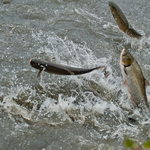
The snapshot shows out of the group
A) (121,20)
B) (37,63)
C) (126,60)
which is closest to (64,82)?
(37,63)

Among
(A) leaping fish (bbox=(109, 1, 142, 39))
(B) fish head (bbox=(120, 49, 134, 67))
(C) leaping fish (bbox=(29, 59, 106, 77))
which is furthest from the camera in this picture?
(A) leaping fish (bbox=(109, 1, 142, 39))

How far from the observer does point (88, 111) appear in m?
3.84

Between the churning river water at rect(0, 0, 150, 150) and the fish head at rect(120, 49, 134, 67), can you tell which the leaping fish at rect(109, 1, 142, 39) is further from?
the fish head at rect(120, 49, 134, 67)

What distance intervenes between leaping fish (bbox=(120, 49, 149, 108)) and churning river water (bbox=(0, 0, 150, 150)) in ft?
1.27

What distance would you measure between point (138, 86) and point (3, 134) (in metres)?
1.90

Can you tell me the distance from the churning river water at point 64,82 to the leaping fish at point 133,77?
39cm

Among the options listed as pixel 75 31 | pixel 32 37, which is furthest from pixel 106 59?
pixel 32 37

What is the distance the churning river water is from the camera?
3396 mm

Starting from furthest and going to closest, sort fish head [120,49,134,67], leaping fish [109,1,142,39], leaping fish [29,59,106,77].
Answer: leaping fish [109,1,142,39], fish head [120,49,134,67], leaping fish [29,59,106,77]

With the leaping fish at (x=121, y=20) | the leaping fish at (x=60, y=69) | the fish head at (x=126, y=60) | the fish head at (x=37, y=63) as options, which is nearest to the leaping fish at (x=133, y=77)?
the fish head at (x=126, y=60)

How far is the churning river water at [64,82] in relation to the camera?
134 inches

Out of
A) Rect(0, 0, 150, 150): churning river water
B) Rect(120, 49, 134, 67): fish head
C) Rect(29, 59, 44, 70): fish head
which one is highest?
Rect(120, 49, 134, 67): fish head

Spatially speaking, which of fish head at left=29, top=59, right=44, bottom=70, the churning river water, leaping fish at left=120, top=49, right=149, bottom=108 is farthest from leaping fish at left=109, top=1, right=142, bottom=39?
fish head at left=29, top=59, right=44, bottom=70

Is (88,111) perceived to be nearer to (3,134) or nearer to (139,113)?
(139,113)
